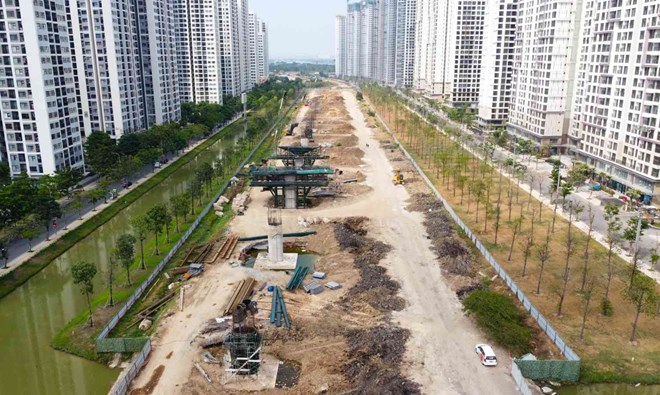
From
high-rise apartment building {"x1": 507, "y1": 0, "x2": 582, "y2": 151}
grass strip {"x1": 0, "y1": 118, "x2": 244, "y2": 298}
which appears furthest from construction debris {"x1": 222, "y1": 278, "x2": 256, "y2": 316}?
high-rise apartment building {"x1": 507, "y1": 0, "x2": 582, "y2": 151}

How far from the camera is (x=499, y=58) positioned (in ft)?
314

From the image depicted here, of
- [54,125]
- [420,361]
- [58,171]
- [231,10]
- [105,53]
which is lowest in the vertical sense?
[420,361]

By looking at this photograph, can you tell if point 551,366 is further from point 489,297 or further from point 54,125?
point 54,125

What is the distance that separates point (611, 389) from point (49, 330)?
3364 centimetres

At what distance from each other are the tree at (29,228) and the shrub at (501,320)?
35.6 meters

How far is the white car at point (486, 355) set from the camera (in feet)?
90.6

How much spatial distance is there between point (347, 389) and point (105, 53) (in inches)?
2702

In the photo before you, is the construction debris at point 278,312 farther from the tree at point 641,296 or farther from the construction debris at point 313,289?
the tree at point 641,296

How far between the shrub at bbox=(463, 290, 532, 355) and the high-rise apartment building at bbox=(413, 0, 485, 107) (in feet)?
327

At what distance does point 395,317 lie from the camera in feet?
108

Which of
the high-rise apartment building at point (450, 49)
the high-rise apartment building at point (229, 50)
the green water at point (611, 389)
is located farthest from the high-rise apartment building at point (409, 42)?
the green water at point (611, 389)

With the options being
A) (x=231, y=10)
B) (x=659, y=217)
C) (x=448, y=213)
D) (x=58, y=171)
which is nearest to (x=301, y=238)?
(x=448, y=213)

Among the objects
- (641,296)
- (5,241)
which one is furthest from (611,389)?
(5,241)

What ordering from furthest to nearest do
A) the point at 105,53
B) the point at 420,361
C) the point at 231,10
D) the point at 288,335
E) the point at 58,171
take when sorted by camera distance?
the point at 231,10
the point at 105,53
the point at 58,171
the point at 288,335
the point at 420,361
